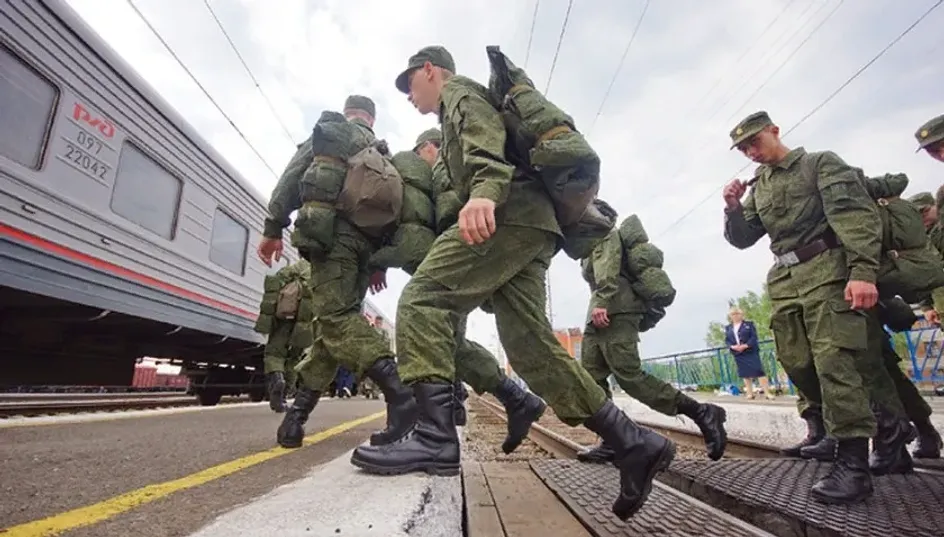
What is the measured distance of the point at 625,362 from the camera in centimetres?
362

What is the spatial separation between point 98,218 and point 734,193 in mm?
4693

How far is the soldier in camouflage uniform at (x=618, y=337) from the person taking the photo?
3.48 metres

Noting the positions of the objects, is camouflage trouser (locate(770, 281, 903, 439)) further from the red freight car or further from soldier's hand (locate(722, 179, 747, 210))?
the red freight car

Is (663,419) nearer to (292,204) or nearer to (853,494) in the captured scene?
(853,494)

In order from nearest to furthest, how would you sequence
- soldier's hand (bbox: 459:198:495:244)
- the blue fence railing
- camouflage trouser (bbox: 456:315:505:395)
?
soldier's hand (bbox: 459:198:495:244) < camouflage trouser (bbox: 456:315:505:395) < the blue fence railing

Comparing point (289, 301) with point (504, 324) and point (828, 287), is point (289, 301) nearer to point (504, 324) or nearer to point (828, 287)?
point (504, 324)

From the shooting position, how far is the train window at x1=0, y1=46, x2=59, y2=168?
3.43 meters

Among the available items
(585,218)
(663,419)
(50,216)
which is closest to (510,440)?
(585,218)

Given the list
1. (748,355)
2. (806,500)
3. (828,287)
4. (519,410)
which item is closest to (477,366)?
(519,410)

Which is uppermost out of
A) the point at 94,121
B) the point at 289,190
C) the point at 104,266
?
the point at 94,121

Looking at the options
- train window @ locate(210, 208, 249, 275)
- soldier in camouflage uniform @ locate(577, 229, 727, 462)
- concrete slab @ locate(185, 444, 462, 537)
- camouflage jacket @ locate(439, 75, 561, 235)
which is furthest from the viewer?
train window @ locate(210, 208, 249, 275)

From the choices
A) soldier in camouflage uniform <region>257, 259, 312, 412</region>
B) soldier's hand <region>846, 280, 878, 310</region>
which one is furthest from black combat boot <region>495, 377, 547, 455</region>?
soldier in camouflage uniform <region>257, 259, 312, 412</region>

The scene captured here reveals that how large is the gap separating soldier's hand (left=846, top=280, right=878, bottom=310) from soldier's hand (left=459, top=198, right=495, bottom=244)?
1.88m

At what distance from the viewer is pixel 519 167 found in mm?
1995
